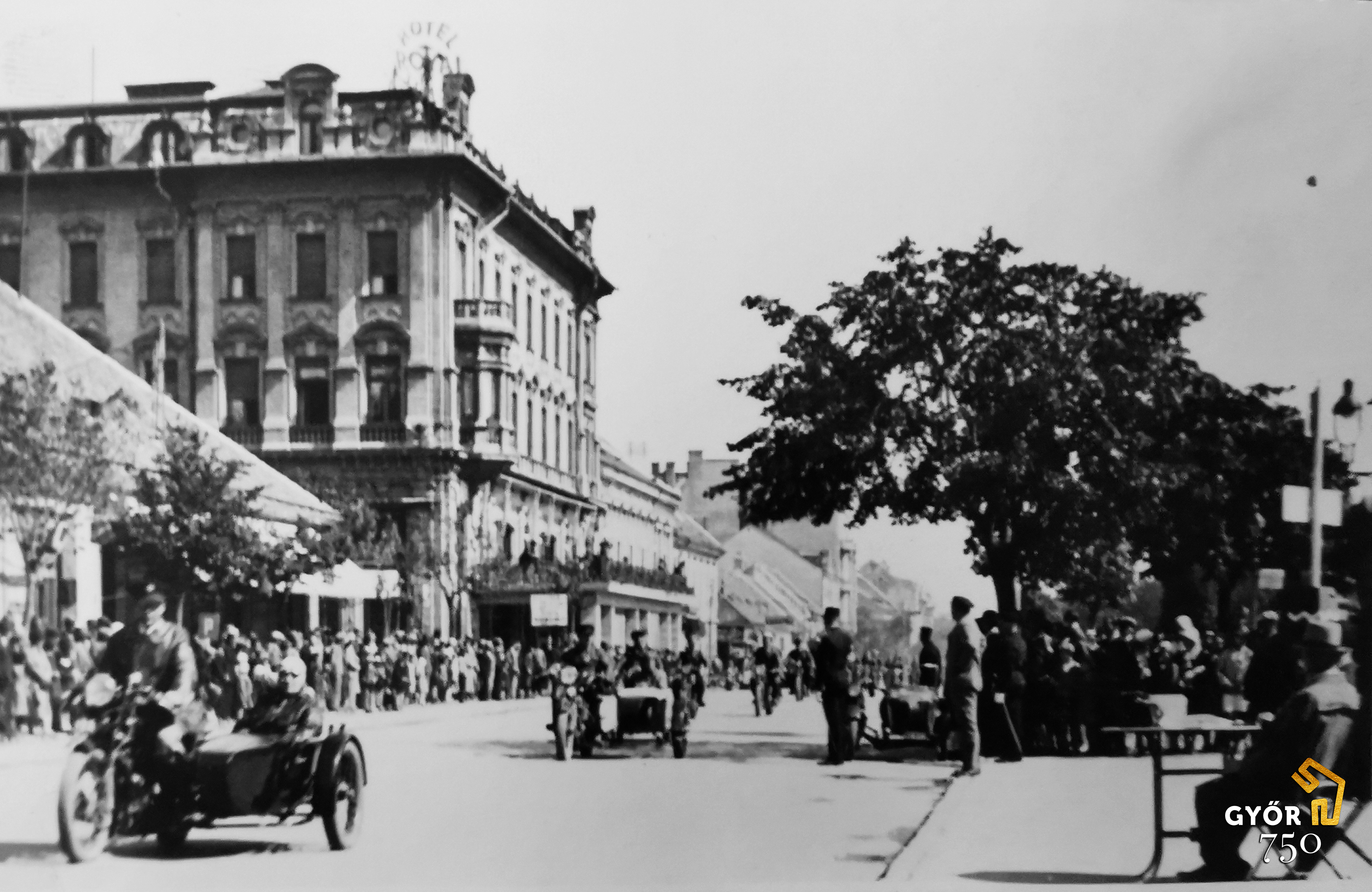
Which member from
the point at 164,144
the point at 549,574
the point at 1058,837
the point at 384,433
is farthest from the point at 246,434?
the point at 1058,837

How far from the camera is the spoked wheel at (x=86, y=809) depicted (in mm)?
10242


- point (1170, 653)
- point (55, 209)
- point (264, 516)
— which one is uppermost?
point (55, 209)

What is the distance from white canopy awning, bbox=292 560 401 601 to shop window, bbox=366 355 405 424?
1198mm

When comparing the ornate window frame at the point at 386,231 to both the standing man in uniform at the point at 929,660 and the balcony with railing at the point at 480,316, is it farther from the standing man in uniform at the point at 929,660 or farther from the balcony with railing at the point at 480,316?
the standing man in uniform at the point at 929,660

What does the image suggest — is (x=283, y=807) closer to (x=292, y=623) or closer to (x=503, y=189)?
(x=292, y=623)

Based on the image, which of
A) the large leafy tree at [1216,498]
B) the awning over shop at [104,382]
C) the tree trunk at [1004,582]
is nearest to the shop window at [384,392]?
the awning over shop at [104,382]

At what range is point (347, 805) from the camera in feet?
37.3

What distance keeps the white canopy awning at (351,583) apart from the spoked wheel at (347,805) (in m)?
2.65

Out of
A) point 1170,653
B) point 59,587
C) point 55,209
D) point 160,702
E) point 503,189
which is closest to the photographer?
point 160,702

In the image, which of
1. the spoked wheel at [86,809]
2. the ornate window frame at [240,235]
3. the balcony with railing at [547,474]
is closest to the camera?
the spoked wheel at [86,809]

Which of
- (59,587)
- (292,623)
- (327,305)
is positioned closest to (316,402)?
(327,305)

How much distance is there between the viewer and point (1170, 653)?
15.4 m

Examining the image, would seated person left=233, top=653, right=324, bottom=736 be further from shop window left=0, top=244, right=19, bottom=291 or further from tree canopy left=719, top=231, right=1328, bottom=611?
tree canopy left=719, top=231, right=1328, bottom=611

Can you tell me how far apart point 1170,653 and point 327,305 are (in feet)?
25.5
